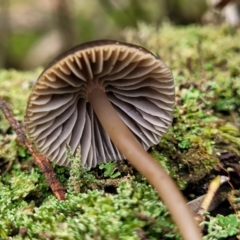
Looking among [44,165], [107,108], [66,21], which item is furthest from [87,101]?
[66,21]

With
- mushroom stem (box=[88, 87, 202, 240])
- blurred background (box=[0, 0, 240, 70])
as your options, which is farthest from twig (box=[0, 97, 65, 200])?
blurred background (box=[0, 0, 240, 70])

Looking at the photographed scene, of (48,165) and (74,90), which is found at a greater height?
(74,90)

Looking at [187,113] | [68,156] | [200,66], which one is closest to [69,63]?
[68,156]

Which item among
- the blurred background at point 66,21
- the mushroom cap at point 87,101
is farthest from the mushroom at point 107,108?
the blurred background at point 66,21

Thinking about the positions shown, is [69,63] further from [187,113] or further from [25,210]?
[187,113]


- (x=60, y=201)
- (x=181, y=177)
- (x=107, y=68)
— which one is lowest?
(x=181, y=177)
